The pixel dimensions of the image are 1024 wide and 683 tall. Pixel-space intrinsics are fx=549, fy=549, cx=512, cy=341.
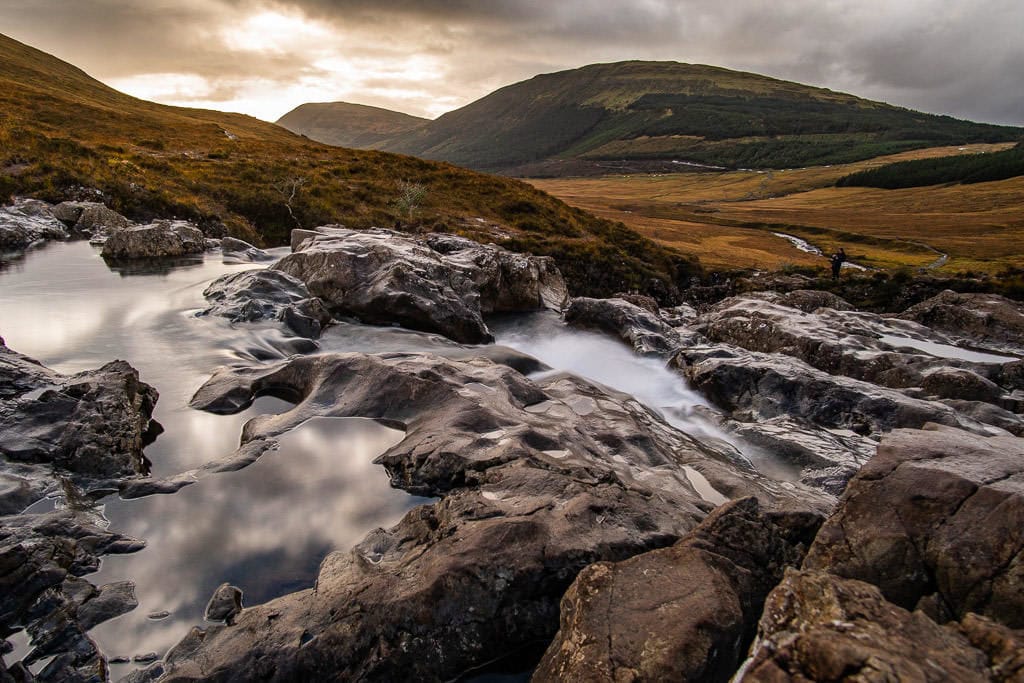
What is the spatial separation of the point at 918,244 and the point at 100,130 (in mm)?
101486

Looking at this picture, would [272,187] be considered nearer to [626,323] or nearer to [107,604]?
[626,323]

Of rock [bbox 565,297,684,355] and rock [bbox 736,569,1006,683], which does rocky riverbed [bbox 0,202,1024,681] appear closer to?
rock [bbox 736,569,1006,683]

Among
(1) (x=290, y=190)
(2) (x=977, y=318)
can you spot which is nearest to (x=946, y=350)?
(2) (x=977, y=318)

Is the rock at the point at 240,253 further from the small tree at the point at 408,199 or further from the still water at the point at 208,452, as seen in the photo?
the small tree at the point at 408,199

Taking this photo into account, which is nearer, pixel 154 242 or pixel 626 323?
pixel 626 323

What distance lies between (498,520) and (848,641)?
13.8 feet

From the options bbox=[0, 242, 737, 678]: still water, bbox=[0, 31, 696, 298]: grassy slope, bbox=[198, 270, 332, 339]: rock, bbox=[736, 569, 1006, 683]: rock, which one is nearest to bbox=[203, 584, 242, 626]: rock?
bbox=[0, 242, 737, 678]: still water

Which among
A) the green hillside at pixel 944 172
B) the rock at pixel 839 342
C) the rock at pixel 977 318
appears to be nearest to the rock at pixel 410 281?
the rock at pixel 839 342

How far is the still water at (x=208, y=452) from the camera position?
7695 millimetres

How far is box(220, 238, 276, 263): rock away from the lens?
30438mm

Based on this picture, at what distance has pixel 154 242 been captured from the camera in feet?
95.6

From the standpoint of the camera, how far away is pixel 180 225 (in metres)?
31.7

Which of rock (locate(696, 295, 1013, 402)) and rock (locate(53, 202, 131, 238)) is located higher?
rock (locate(53, 202, 131, 238))

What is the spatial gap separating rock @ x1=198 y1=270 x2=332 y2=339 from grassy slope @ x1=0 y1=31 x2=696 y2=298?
57.2ft
